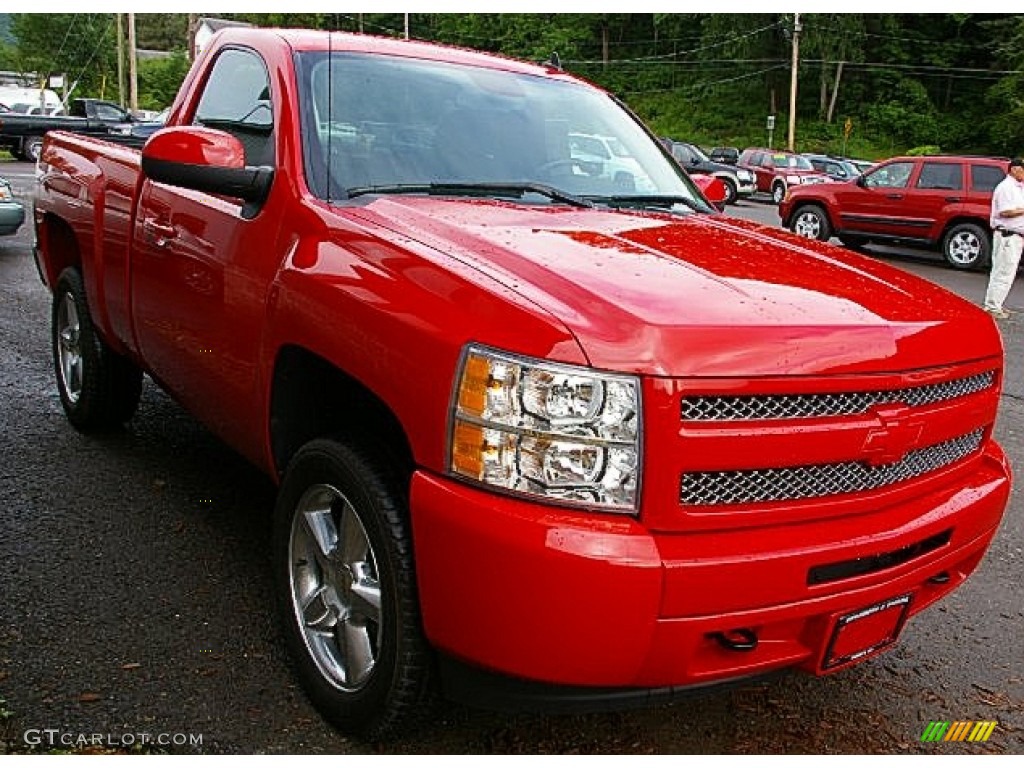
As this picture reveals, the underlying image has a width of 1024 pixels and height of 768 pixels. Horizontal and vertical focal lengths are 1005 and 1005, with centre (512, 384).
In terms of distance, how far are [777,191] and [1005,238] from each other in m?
18.2

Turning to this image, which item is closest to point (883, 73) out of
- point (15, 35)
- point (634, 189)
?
point (15, 35)

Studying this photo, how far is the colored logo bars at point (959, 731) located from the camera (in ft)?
9.35

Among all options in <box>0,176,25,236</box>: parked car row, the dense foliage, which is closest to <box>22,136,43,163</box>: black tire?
<box>0,176,25,236</box>: parked car row

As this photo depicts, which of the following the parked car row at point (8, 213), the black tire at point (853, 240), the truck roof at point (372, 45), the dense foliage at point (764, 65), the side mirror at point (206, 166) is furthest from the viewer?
the dense foliage at point (764, 65)

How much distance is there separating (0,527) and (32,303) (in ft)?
17.4

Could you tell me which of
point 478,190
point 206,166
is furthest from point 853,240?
point 206,166

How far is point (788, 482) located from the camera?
7.36 ft

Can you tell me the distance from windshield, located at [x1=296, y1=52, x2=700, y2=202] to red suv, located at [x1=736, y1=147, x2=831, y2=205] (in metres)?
25.6

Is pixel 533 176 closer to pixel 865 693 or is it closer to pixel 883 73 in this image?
pixel 865 693

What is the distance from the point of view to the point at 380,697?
2.47 meters

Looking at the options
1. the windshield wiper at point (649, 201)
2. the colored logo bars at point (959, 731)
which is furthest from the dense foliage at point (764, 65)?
the colored logo bars at point (959, 731)

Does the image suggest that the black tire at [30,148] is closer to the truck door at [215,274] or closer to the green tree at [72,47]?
the truck door at [215,274]

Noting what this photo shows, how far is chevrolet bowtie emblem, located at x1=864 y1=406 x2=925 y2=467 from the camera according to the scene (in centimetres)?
233

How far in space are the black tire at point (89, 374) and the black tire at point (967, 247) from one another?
13.8 meters
